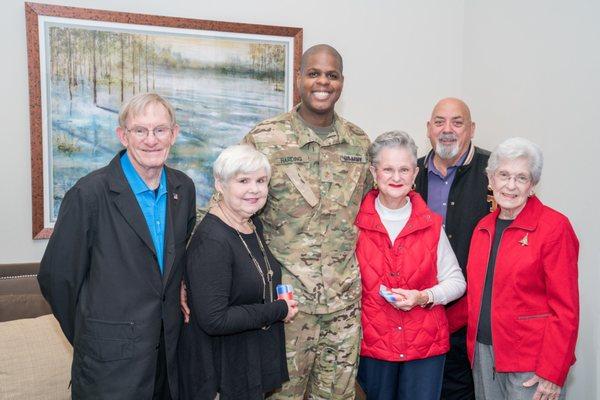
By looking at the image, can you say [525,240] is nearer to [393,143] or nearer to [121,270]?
[393,143]

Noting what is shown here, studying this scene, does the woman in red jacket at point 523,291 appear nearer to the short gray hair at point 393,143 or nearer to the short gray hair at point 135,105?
the short gray hair at point 393,143

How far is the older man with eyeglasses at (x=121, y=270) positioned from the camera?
154cm

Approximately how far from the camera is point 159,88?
2.81m

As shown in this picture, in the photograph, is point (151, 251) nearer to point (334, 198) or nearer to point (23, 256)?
point (334, 198)

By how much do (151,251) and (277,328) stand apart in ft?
1.84

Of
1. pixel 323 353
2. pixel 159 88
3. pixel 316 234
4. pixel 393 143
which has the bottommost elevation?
pixel 323 353

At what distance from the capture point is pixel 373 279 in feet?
6.64

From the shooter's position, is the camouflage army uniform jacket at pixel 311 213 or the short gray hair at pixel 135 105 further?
the camouflage army uniform jacket at pixel 311 213

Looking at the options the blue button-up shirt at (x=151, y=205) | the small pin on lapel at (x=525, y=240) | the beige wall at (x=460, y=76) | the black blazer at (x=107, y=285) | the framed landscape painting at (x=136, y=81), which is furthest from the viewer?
the framed landscape painting at (x=136, y=81)

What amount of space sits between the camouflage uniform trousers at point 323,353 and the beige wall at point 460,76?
1.19 m

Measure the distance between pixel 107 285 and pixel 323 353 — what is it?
0.92m

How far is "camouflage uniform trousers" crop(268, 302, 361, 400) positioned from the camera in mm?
1958

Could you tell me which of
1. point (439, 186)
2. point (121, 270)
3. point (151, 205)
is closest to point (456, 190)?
point (439, 186)

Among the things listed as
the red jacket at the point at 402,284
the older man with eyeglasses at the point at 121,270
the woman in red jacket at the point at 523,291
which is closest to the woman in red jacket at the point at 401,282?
the red jacket at the point at 402,284
